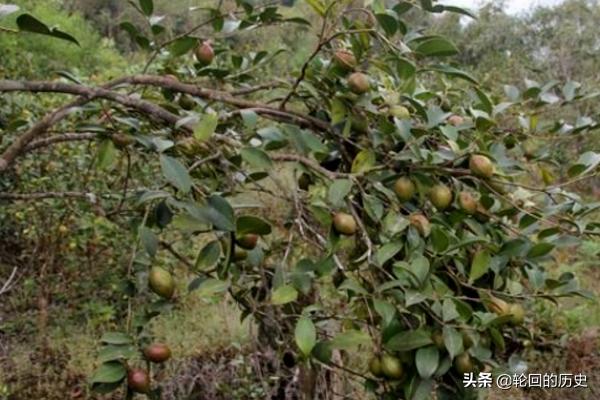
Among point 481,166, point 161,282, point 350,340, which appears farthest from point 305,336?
point 481,166

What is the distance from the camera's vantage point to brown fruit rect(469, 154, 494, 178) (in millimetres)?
717

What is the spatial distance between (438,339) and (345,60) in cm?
33

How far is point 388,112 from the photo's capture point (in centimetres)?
80

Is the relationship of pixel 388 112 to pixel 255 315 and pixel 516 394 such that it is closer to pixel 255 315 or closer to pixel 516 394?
pixel 255 315

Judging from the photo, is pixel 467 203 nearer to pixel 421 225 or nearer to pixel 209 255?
pixel 421 225

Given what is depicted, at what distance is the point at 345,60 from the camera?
0.78m

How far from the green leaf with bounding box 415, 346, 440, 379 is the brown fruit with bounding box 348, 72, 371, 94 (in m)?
0.29

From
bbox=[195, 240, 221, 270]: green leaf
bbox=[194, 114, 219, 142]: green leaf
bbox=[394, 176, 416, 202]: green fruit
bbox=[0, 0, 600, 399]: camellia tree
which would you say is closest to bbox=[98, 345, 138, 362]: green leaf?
bbox=[0, 0, 600, 399]: camellia tree

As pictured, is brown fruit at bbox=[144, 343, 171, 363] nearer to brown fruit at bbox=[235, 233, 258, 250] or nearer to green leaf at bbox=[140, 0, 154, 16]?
brown fruit at bbox=[235, 233, 258, 250]

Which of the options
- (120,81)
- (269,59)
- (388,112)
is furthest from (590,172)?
(120,81)

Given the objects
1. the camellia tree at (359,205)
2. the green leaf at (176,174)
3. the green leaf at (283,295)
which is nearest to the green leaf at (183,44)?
the camellia tree at (359,205)

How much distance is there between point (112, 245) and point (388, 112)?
7.46 feet

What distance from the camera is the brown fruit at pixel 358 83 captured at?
76 centimetres

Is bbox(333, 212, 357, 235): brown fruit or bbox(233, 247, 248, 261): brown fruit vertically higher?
bbox(333, 212, 357, 235): brown fruit
